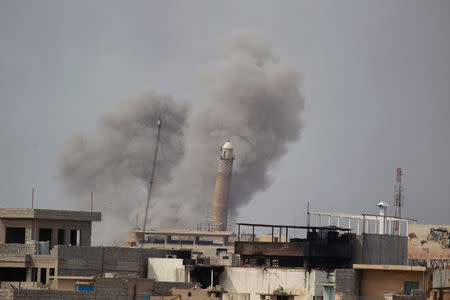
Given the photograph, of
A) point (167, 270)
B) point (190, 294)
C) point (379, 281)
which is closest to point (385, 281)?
point (379, 281)

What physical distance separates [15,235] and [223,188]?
309 feet

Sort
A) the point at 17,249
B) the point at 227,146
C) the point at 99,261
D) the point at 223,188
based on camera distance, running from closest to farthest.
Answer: the point at 17,249, the point at 99,261, the point at 223,188, the point at 227,146

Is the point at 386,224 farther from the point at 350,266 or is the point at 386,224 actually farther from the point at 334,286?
the point at 334,286

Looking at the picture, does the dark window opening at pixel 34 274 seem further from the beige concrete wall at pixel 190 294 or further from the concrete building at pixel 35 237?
the beige concrete wall at pixel 190 294

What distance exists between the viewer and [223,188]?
137625 mm

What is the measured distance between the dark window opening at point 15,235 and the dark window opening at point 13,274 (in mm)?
3216

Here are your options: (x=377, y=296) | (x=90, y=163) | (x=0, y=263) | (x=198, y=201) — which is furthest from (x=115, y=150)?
(x=377, y=296)

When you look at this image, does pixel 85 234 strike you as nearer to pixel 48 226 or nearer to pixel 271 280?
pixel 48 226

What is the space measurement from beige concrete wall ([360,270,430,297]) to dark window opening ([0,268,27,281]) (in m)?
14.0

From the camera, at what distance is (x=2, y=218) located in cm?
4284

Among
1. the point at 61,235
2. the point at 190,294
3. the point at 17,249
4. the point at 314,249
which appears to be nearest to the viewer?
the point at 190,294

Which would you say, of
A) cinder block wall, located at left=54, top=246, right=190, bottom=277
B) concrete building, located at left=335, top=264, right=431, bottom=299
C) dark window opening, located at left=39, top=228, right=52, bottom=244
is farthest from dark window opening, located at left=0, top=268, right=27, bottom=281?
concrete building, located at left=335, top=264, right=431, bottom=299

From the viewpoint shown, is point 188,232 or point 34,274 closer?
point 34,274

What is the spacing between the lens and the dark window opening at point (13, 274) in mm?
40125
